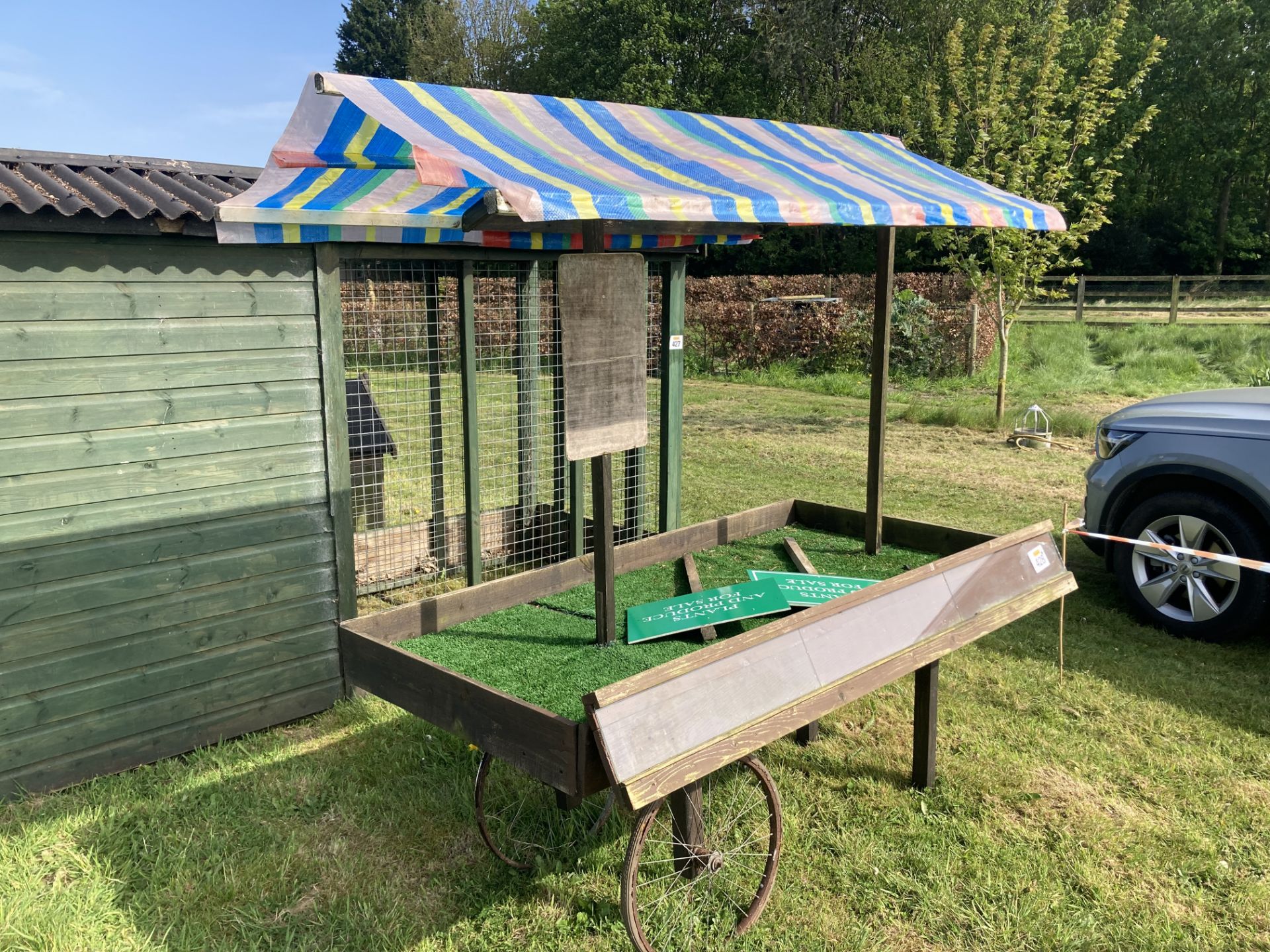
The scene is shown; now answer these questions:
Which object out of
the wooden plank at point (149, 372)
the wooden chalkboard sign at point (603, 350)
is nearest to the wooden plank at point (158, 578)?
the wooden plank at point (149, 372)

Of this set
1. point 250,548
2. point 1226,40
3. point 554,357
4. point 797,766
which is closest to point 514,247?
point 554,357

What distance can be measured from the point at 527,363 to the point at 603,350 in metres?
2.88

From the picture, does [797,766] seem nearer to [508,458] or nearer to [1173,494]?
[1173,494]

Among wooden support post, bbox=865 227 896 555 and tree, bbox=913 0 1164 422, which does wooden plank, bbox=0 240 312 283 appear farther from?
tree, bbox=913 0 1164 422

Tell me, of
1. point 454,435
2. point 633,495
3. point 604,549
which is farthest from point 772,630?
A: point 454,435

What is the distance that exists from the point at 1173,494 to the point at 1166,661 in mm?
A: 977

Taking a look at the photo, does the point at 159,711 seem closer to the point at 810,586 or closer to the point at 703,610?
the point at 703,610

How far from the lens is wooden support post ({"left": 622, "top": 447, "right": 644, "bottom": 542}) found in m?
6.43

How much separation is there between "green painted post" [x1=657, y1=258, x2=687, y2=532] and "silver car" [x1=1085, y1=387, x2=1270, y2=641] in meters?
2.65

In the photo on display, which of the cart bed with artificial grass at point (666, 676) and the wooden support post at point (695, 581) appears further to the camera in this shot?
the wooden support post at point (695, 581)

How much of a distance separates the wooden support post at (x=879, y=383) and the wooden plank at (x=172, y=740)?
2.87 meters

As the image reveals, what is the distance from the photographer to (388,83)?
3.52m

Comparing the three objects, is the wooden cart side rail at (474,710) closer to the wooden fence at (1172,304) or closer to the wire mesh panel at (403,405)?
the wire mesh panel at (403,405)

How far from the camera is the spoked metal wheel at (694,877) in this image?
9.37 feet
